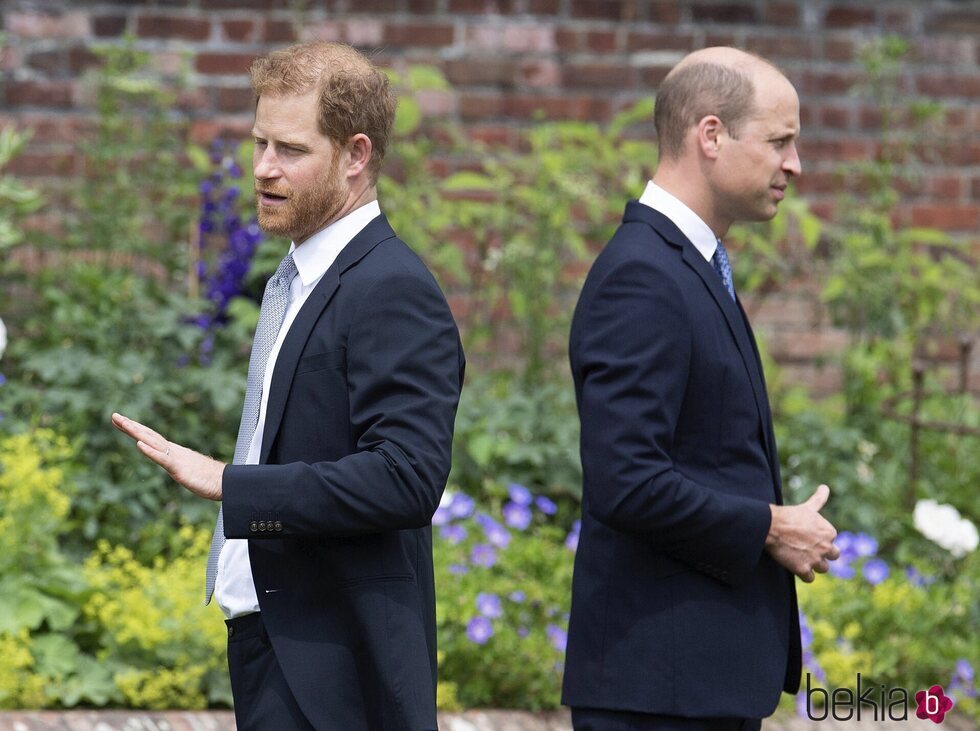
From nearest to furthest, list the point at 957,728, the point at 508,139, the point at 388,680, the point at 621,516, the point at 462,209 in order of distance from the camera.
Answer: the point at 388,680
the point at 621,516
the point at 957,728
the point at 462,209
the point at 508,139

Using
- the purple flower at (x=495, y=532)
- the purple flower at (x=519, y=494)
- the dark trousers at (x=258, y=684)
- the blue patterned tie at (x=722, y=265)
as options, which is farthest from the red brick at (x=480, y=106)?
the dark trousers at (x=258, y=684)

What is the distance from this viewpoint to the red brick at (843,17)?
586 centimetres

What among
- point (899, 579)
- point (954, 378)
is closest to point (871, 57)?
point (954, 378)

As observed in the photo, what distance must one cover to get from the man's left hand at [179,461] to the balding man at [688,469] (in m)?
0.69

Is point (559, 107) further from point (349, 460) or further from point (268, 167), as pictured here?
point (349, 460)

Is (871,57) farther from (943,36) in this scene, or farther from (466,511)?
(466,511)

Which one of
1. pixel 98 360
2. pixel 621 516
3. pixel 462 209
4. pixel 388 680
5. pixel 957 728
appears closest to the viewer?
pixel 388 680

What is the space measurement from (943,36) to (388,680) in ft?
15.2

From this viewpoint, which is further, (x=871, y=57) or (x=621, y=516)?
(x=871, y=57)

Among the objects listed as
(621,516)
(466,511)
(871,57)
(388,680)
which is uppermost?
(871,57)

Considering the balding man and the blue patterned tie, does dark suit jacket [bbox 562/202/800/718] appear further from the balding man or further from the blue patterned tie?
the blue patterned tie

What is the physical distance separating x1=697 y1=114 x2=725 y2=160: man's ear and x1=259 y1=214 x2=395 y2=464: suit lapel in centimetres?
69

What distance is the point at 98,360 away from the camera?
4500 millimetres

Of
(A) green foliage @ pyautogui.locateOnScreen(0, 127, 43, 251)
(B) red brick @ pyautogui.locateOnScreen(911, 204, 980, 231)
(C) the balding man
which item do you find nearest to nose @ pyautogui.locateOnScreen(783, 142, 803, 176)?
(C) the balding man
